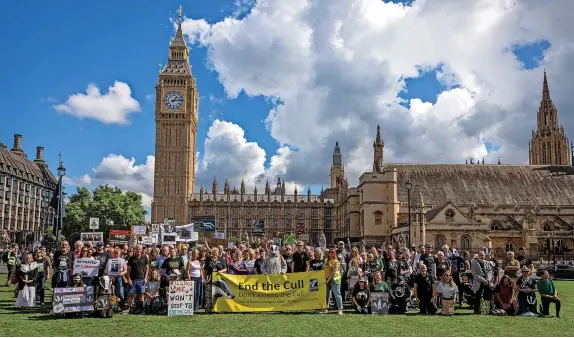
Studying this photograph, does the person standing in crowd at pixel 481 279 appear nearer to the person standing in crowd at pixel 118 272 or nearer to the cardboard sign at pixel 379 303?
the cardboard sign at pixel 379 303

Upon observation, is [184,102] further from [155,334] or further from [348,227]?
[155,334]

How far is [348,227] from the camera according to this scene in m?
78.9

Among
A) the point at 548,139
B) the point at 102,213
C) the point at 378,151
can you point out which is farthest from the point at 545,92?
the point at 102,213

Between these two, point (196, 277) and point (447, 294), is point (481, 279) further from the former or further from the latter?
point (196, 277)

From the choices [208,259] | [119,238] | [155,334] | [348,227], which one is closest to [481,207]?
[348,227]

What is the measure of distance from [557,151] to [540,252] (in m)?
47.2

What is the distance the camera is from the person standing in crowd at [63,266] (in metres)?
14.9

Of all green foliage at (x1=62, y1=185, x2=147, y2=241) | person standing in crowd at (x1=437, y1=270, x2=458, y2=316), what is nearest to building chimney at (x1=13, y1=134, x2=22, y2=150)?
green foliage at (x1=62, y1=185, x2=147, y2=241)

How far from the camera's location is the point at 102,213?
220 feet

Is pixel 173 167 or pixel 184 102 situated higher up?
pixel 184 102

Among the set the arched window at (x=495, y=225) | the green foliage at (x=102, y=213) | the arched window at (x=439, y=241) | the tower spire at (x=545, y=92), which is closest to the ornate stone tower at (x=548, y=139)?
the tower spire at (x=545, y=92)

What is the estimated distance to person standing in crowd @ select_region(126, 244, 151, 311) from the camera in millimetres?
14570

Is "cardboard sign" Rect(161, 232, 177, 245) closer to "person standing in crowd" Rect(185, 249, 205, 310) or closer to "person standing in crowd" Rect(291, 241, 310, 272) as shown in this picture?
"person standing in crowd" Rect(185, 249, 205, 310)

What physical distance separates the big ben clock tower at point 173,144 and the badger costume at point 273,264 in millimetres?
98057
